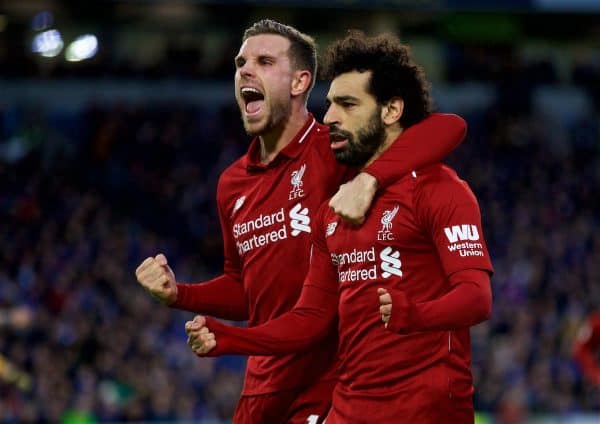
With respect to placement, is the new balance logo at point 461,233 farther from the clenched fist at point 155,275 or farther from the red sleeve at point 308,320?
the clenched fist at point 155,275

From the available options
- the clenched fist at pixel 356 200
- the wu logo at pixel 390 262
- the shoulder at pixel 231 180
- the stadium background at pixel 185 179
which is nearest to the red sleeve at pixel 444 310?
the wu logo at pixel 390 262

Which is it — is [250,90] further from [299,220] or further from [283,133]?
[299,220]

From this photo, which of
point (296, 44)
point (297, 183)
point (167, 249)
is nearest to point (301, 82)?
point (296, 44)

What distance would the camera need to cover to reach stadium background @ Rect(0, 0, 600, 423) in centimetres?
1341

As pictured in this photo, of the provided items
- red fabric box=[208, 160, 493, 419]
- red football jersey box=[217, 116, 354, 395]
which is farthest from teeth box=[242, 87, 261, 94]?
red fabric box=[208, 160, 493, 419]

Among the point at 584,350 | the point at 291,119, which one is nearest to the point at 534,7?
the point at 584,350

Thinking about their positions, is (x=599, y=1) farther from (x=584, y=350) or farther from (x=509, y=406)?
(x=584, y=350)

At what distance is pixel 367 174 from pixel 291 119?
83cm

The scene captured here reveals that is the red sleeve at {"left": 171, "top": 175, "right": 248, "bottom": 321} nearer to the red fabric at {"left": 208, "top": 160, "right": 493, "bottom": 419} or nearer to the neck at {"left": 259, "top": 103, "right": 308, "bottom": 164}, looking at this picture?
the neck at {"left": 259, "top": 103, "right": 308, "bottom": 164}

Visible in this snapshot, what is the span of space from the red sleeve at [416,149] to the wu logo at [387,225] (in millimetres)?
120

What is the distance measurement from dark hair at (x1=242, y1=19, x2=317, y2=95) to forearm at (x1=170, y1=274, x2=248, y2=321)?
3.15ft

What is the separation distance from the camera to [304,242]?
15.4 feet

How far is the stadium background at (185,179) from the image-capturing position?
1341 centimetres

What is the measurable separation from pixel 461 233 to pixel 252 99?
1.34 metres
